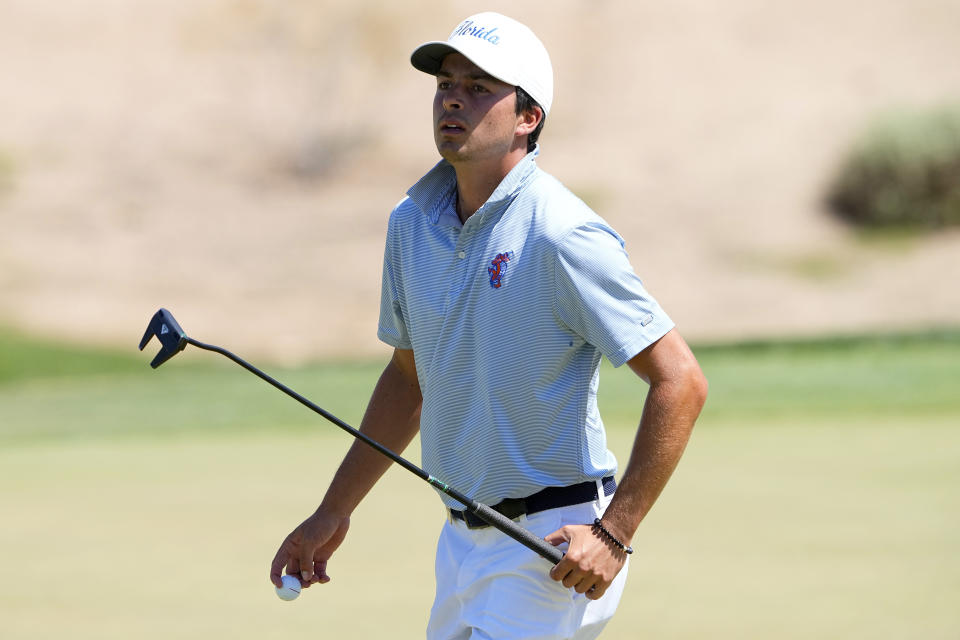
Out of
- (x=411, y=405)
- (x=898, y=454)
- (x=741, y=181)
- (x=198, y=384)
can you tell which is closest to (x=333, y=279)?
(x=741, y=181)

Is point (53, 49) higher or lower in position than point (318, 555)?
higher

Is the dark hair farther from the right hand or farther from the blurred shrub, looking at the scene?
the blurred shrub

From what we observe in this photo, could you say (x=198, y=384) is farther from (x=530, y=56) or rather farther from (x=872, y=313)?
(x=872, y=313)

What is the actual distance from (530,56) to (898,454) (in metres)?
6.13

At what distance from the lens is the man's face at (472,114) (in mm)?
3107

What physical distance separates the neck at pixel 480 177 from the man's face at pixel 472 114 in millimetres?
28

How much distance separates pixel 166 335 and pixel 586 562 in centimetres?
106

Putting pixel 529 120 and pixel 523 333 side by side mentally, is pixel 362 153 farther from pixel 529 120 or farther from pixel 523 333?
pixel 523 333

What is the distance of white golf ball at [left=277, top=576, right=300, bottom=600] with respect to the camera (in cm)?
344

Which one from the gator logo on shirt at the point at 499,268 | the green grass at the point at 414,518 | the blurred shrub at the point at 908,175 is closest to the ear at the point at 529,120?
the gator logo on shirt at the point at 499,268

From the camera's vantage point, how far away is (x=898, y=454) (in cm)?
861

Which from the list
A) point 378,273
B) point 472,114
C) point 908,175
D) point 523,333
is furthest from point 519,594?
point 908,175

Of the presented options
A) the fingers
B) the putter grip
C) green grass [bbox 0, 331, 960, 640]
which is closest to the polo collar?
the putter grip

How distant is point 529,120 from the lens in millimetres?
3221
